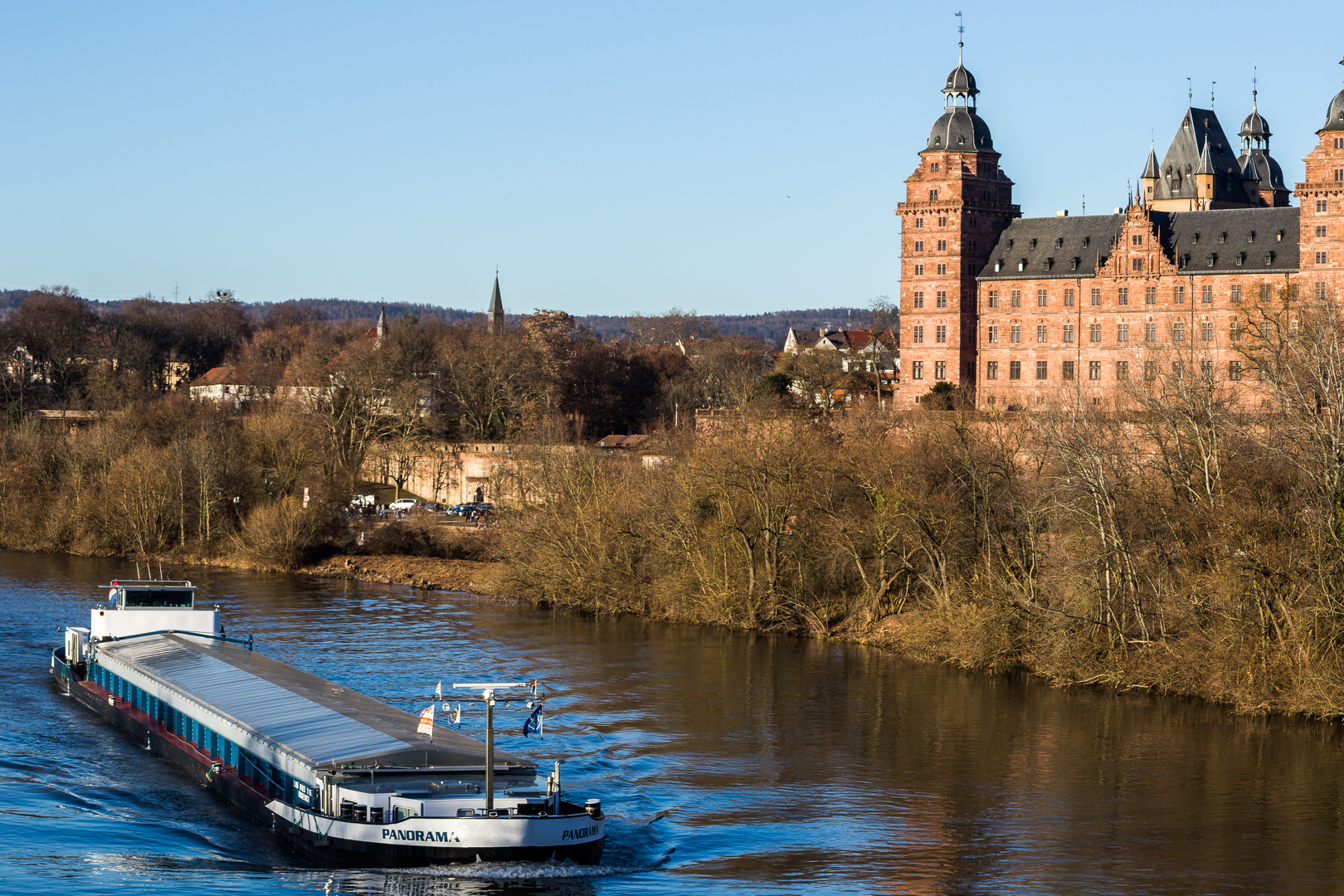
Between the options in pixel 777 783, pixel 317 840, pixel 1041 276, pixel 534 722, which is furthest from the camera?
pixel 1041 276

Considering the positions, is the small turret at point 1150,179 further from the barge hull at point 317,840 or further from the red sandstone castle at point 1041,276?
the barge hull at point 317,840

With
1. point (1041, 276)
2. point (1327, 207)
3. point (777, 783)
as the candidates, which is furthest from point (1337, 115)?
point (777, 783)

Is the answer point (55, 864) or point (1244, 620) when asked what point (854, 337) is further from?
point (55, 864)

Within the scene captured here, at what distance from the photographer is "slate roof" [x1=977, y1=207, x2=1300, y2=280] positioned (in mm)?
96250

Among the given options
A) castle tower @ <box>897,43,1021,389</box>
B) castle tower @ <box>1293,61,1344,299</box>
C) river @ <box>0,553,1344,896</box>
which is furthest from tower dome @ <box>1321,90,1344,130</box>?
river @ <box>0,553,1344,896</box>

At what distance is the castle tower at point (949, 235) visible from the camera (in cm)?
10512

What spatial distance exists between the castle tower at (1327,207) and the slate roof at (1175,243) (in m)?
2.11

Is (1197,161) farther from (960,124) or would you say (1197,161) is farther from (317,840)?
(317,840)

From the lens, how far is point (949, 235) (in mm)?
105875

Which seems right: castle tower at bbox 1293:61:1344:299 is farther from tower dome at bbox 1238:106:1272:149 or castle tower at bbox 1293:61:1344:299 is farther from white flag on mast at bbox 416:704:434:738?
white flag on mast at bbox 416:704:434:738

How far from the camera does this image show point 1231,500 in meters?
47.4

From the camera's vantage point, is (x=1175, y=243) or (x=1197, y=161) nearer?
(x=1175, y=243)

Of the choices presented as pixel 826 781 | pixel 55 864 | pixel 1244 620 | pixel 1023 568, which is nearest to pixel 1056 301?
pixel 1023 568

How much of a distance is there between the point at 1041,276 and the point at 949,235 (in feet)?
22.4
